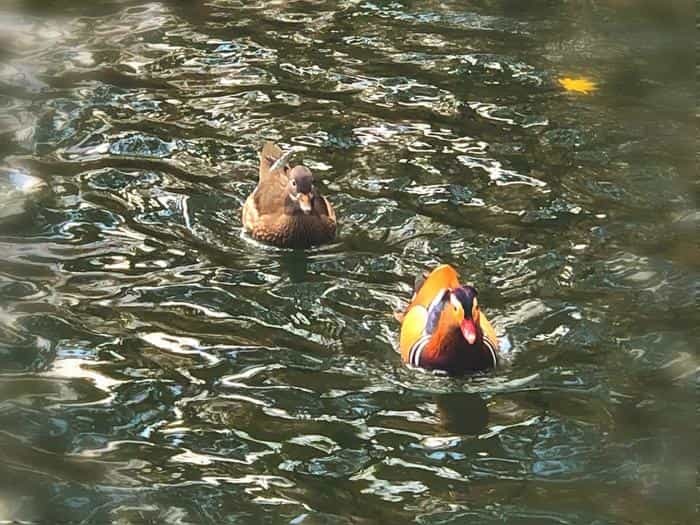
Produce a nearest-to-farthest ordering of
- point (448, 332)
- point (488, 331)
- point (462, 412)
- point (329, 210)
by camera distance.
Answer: point (462, 412) < point (448, 332) < point (488, 331) < point (329, 210)

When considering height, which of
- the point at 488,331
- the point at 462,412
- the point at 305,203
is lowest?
the point at 462,412

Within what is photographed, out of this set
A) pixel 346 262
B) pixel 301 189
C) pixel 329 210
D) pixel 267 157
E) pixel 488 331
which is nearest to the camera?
pixel 488 331

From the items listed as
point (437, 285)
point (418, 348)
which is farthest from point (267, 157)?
point (418, 348)

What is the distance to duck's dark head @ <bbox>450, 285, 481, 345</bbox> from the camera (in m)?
6.07

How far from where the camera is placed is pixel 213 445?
5.55 m

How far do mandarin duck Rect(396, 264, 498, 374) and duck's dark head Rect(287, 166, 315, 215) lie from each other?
1346 millimetres

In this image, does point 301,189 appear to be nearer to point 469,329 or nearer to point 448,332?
point 448,332

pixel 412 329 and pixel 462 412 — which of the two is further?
pixel 412 329

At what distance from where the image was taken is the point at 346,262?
24.4 ft

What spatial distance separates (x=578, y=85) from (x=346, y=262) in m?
3.21

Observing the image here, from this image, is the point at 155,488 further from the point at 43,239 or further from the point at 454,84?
the point at 454,84

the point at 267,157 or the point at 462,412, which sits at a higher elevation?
the point at 267,157

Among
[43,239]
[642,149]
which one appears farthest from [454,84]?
[43,239]

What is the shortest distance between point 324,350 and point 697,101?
444cm
